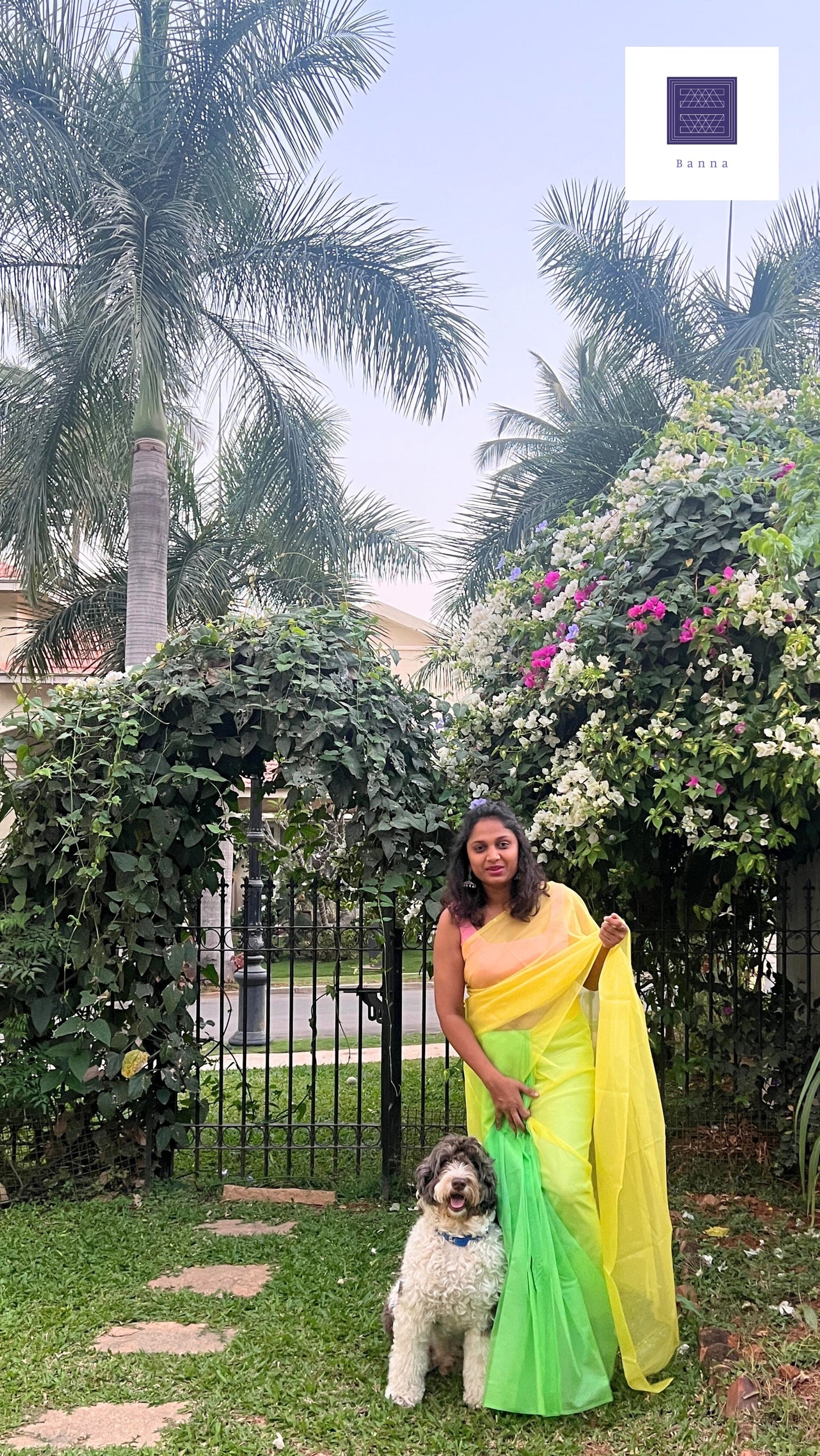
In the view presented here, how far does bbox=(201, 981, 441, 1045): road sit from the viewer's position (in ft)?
37.7

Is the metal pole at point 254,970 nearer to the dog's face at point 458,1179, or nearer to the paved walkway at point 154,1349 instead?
the paved walkway at point 154,1349

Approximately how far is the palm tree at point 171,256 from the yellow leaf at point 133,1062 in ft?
15.7

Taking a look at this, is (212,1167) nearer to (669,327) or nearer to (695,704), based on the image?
(695,704)

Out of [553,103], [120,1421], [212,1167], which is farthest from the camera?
[553,103]

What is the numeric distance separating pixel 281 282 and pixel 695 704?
22.7ft

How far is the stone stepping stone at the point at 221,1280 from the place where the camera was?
3.81m

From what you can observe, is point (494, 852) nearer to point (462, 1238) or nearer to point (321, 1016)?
point (462, 1238)

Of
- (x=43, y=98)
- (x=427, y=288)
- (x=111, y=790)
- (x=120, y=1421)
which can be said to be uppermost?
(x=43, y=98)

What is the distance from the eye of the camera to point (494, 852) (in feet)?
10.5

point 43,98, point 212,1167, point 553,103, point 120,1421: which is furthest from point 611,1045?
point 43,98

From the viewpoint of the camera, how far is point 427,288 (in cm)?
915

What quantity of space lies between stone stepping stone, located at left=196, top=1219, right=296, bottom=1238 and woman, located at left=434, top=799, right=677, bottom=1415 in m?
1.73

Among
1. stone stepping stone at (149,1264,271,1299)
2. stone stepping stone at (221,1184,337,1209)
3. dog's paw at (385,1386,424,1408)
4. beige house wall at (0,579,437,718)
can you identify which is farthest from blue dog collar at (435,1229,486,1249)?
beige house wall at (0,579,437,718)

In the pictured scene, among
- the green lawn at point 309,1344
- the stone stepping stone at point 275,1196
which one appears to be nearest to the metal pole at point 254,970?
the stone stepping stone at point 275,1196
